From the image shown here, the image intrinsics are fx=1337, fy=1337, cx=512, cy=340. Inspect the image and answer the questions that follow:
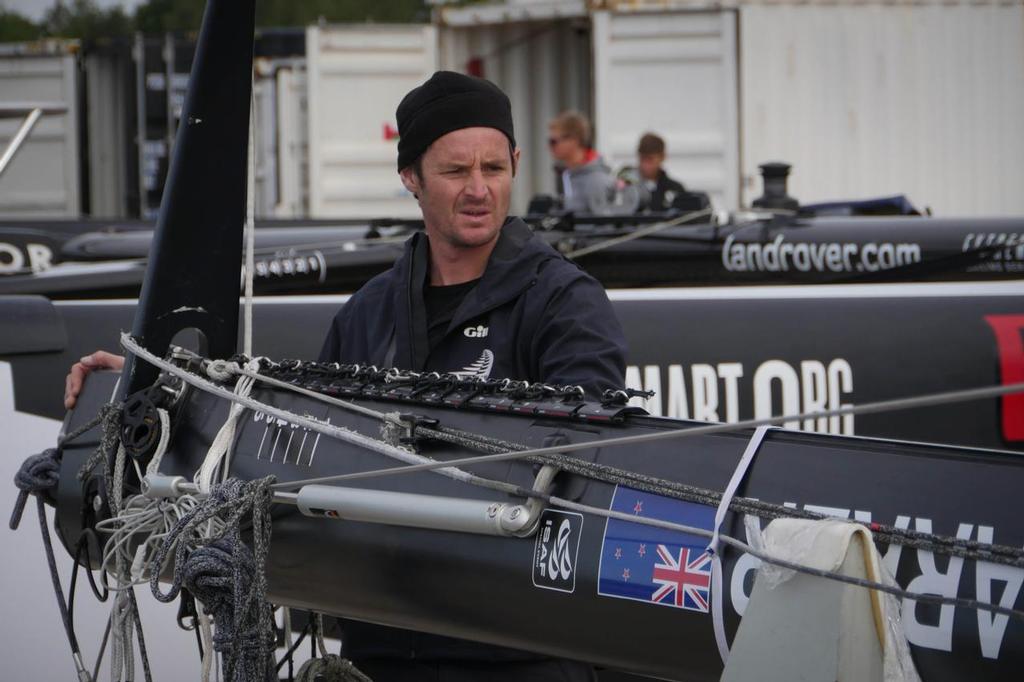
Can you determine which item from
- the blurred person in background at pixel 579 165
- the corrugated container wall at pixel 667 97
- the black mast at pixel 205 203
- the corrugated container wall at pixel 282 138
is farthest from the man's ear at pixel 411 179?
the corrugated container wall at pixel 282 138

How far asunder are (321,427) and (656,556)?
65cm

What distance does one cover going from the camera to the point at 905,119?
11633 millimetres

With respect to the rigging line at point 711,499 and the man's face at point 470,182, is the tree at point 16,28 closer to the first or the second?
the man's face at point 470,182

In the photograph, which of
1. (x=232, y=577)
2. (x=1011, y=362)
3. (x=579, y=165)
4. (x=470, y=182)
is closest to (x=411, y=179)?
(x=470, y=182)

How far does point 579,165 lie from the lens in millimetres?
8375

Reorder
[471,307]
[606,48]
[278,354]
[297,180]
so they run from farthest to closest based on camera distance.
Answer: [297,180], [606,48], [278,354], [471,307]

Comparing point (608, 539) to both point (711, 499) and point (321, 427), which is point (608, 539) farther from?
point (321, 427)

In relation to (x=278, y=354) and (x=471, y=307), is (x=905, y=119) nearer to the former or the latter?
(x=278, y=354)

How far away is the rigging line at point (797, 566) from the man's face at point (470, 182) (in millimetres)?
676

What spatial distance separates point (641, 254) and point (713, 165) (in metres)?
5.20

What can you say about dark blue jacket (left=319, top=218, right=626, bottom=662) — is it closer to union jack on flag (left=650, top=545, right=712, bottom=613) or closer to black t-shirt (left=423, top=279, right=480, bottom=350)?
black t-shirt (left=423, top=279, right=480, bottom=350)

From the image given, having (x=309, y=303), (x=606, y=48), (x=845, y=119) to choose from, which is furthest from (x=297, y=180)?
(x=309, y=303)

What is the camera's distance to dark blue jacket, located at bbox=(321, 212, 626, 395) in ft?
7.82

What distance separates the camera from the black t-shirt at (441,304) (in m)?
2.54
